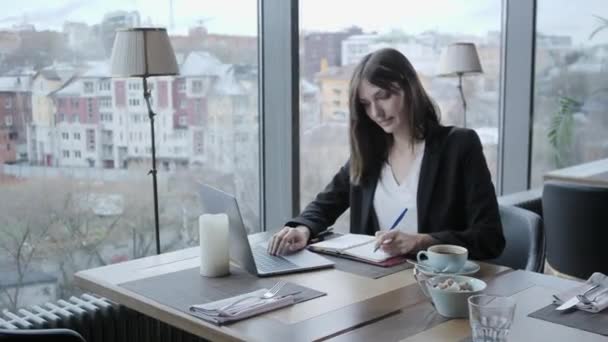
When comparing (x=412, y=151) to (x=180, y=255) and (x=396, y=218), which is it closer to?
(x=396, y=218)

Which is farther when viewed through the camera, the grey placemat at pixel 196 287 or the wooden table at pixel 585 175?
the wooden table at pixel 585 175

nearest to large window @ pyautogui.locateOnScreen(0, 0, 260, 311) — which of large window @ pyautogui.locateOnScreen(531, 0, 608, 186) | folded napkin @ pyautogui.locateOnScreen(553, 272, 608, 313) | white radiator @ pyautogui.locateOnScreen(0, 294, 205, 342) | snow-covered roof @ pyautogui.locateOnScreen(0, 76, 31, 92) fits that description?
snow-covered roof @ pyautogui.locateOnScreen(0, 76, 31, 92)

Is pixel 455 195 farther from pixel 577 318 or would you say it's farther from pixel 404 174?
pixel 577 318

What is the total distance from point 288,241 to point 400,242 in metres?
0.34

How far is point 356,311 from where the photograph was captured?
1.54m

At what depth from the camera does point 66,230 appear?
2617 mm

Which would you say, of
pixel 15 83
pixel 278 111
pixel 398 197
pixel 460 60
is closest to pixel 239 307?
pixel 398 197

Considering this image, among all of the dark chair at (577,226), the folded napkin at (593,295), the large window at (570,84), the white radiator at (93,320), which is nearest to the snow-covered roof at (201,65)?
the white radiator at (93,320)

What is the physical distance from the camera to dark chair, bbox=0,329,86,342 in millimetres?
1540

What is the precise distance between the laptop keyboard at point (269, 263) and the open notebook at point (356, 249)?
5.5 inches

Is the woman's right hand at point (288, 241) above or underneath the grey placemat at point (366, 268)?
above

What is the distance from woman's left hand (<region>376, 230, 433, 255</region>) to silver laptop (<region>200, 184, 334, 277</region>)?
15 cm

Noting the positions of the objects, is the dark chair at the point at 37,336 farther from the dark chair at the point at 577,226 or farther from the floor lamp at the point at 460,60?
the floor lamp at the point at 460,60

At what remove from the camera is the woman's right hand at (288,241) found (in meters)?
2.03
